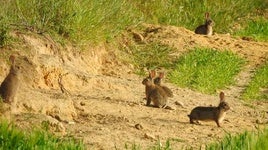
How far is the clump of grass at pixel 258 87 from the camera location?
40.8ft

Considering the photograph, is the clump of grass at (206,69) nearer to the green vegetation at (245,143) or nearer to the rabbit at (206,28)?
the rabbit at (206,28)

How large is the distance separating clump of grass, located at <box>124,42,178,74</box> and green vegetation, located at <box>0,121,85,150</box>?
21.0ft

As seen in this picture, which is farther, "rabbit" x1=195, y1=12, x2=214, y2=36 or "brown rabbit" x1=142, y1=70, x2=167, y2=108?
"rabbit" x1=195, y1=12, x2=214, y2=36

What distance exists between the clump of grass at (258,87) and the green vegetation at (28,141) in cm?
553

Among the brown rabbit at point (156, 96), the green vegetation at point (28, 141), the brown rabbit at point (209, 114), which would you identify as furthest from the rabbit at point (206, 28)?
the green vegetation at point (28, 141)

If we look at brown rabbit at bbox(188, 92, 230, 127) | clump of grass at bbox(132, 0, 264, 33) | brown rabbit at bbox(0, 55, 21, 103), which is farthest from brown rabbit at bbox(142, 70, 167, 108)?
clump of grass at bbox(132, 0, 264, 33)

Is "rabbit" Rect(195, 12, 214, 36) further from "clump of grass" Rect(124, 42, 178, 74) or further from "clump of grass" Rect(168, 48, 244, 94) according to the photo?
"clump of grass" Rect(124, 42, 178, 74)

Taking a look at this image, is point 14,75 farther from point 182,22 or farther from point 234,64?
point 182,22

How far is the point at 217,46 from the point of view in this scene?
15.9m

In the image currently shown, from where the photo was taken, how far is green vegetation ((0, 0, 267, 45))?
37.3 ft

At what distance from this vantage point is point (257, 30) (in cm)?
1856

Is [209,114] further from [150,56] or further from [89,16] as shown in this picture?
[150,56]

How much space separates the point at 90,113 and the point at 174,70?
4.23 metres

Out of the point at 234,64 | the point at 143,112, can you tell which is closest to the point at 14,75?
the point at 143,112
